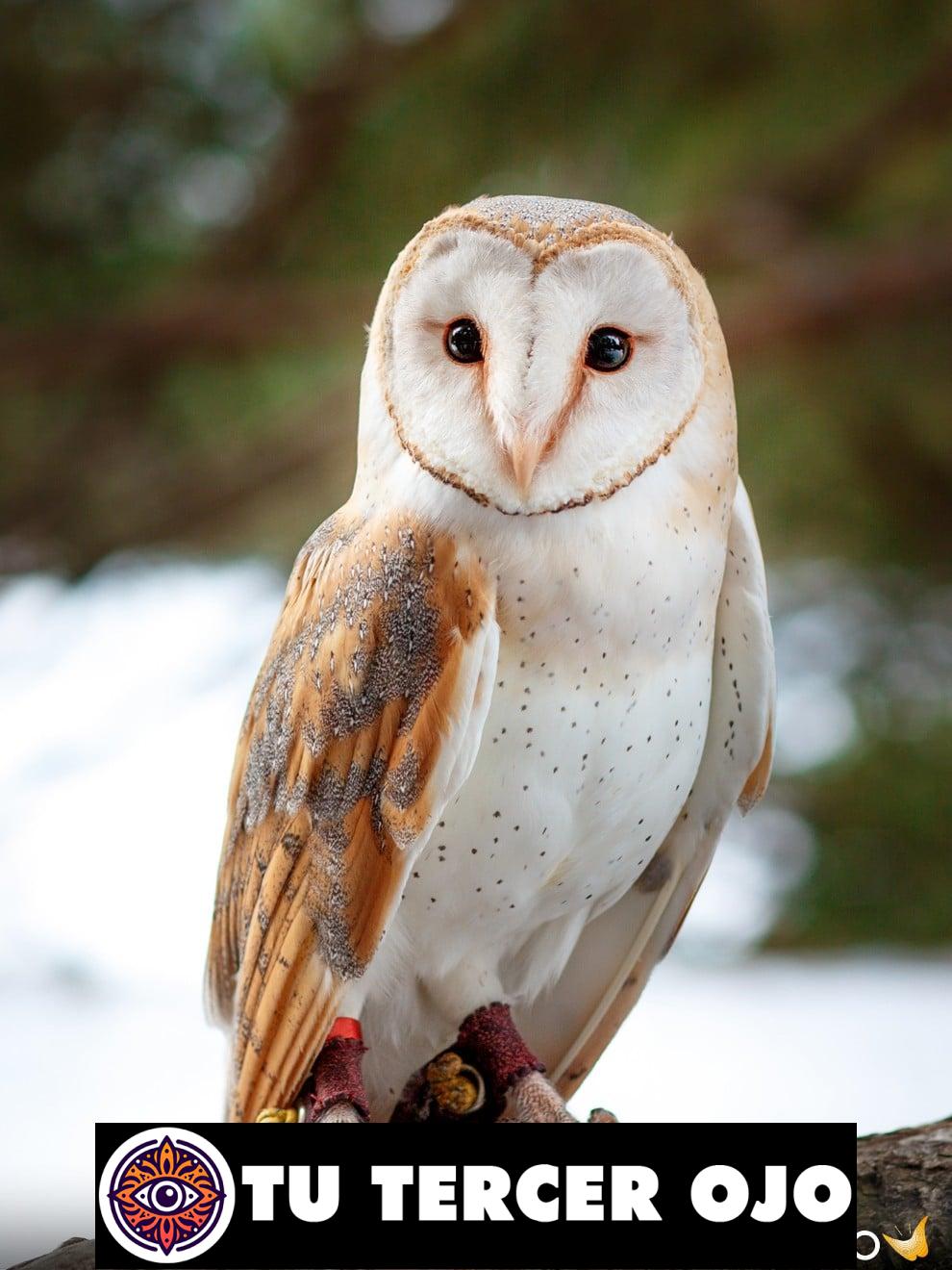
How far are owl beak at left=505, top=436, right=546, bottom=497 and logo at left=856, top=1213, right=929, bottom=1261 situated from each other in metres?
0.56

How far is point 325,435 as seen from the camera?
206cm

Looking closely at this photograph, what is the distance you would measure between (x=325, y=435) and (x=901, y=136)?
965 millimetres

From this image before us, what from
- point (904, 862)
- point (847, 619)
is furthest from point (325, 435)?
point (904, 862)

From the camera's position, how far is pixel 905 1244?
35.9 inches

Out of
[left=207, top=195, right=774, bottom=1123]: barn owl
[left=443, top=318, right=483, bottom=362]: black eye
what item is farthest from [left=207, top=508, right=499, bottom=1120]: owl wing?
[left=443, top=318, right=483, bottom=362]: black eye

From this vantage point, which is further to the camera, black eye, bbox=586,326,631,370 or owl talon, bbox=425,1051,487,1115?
owl talon, bbox=425,1051,487,1115

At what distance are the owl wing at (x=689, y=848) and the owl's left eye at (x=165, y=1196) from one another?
1.07ft

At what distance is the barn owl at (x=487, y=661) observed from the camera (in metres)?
0.78

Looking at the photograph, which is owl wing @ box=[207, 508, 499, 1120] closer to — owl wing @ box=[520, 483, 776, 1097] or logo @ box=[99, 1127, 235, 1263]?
logo @ box=[99, 1127, 235, 1263]

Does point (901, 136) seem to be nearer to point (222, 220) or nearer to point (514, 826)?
point (222, 220)

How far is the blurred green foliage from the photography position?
6.50 ft

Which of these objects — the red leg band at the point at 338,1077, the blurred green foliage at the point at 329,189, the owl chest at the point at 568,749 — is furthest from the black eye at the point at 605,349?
the blurred green foliage at the point at 329,189

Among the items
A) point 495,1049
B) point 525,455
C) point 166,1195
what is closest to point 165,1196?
point 166,1195

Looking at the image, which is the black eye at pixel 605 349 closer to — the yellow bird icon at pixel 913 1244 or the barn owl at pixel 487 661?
the barn owl at pixel 487 661
